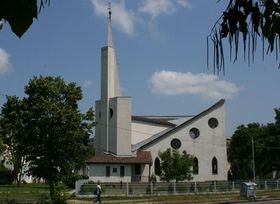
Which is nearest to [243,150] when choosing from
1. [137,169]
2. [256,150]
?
[256,150]

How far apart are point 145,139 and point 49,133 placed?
31149 mm

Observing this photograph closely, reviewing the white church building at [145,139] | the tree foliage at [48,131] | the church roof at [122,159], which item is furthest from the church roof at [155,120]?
the tree foliage at [48,131]

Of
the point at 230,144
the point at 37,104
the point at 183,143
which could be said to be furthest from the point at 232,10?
the point at 230,144

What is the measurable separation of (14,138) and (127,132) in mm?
26195

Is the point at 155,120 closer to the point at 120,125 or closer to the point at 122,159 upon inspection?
the point at 120,125

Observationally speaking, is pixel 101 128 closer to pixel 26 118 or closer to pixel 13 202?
pixel 26 118

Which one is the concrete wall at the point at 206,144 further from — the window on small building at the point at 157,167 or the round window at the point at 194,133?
the window on small building at the point at 157,167

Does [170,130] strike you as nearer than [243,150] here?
Yes

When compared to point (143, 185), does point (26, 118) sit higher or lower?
higher

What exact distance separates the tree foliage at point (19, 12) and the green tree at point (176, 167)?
61.0m

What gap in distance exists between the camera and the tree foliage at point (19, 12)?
5.59 ft

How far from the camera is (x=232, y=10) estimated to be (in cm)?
228

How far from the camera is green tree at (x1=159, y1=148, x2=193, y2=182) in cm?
6234

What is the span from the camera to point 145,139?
75.2 meters
